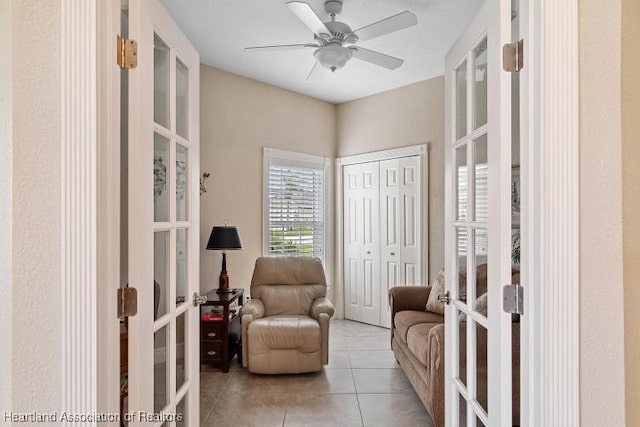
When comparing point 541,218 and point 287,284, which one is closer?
point 541,218

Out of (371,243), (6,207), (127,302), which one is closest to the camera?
(6,207)

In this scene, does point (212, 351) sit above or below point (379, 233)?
below

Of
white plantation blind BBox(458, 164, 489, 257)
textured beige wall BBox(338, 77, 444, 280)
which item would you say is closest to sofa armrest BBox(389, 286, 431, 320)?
textured beige wall BBox(338, 77, 444, 280)

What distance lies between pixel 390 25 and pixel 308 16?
1.71 ft

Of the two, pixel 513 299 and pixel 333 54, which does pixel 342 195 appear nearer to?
pixel 333 54

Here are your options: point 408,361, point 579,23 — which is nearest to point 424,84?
point 408,361

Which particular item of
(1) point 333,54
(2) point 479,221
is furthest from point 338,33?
(2) point 479,221

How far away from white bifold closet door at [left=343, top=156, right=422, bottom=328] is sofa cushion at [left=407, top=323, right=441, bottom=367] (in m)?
1.47

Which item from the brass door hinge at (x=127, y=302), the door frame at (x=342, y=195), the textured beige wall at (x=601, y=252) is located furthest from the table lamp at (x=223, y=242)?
the textured beige wall at (x=601, y=252)

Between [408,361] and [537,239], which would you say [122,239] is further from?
[408,361]

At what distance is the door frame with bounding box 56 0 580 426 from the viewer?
3.26 feet

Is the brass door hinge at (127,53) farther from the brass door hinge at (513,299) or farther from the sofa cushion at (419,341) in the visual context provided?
the sofa cushion at (419,341)

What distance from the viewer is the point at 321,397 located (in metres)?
2.73

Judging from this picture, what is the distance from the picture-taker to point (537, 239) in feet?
3.45
